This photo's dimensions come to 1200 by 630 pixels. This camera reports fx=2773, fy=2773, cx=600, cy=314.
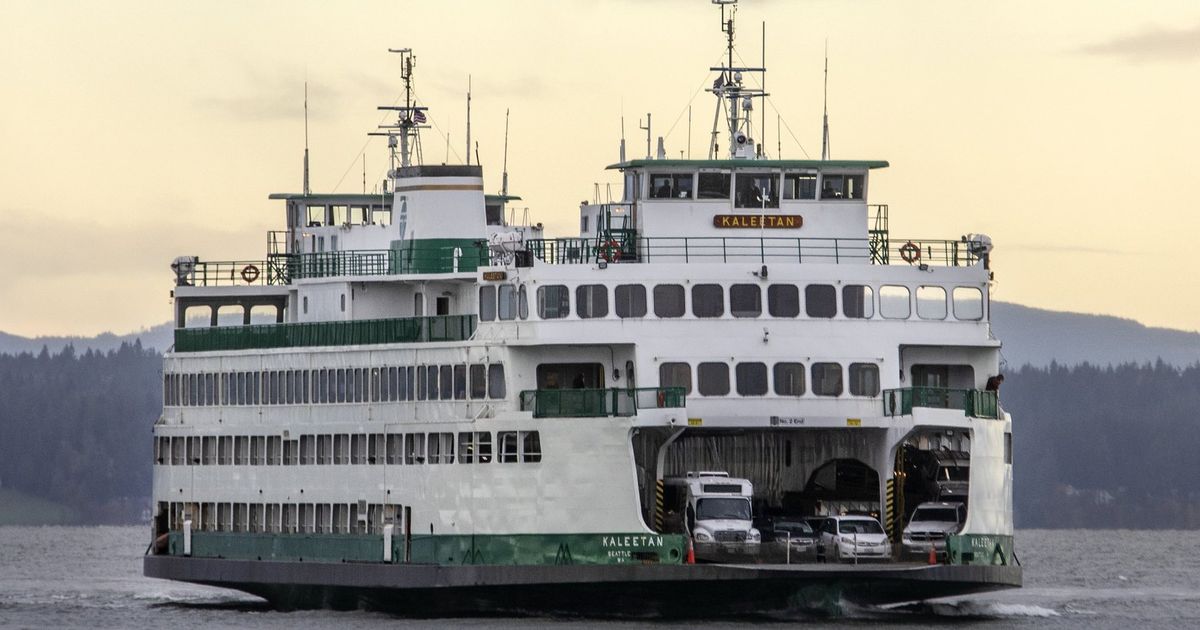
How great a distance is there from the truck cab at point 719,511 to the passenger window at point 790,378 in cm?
222

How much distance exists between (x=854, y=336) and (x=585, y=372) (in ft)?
18.7

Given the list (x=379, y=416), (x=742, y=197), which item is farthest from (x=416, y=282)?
(x=742, y=197)

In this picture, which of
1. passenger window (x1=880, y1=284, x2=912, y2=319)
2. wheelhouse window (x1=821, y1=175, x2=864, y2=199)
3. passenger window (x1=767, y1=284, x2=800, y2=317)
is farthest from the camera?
wheelhouse window (x1=821, y1=175, x2=864, y2=199)

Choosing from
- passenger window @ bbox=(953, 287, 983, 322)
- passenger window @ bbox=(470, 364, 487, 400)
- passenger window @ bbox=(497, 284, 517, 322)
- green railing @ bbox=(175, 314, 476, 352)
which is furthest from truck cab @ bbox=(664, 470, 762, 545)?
green railing @ bbox=(175, 314, 476, 352)

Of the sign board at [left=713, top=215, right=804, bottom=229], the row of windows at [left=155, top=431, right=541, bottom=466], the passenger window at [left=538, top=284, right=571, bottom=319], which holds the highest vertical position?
the sign board at [left=713, top=215, right=804, bottom=229]

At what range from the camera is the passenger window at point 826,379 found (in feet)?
187

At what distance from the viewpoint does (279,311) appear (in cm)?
6944

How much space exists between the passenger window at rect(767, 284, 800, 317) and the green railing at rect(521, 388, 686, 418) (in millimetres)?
3095

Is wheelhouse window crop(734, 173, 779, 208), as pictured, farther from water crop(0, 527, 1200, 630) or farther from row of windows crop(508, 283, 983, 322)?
water crop(0, 527, 1200, 630)

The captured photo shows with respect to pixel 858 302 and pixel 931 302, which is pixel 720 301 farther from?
pixel 931 302

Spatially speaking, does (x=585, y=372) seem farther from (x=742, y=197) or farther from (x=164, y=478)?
(x=164, y=478)

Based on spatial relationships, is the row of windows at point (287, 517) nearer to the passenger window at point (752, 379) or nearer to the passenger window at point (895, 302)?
the passenger window at point (752, 379)

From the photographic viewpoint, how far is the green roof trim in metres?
59.8

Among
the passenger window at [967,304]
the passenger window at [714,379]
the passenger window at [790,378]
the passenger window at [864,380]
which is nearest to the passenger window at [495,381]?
the passenger window at [714,379]
